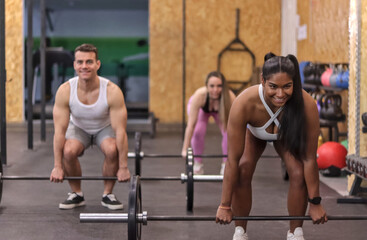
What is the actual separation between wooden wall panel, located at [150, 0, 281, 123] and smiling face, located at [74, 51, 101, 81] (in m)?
4.80

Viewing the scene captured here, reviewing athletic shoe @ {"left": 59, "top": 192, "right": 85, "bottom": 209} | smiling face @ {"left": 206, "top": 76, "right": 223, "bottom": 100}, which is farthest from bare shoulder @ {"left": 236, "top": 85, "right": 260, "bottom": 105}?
smiling face @ {"left": 206, "top": 76, "right": 223, "bottom": 100}

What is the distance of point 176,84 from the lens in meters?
8.06

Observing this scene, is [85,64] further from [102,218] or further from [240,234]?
[240,234]

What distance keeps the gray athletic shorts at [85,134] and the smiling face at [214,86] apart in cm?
114

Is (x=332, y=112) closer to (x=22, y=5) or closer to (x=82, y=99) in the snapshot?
(x=82, y=99)

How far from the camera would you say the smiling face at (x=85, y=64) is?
10.6ft

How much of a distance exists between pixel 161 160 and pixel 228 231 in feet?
8.44

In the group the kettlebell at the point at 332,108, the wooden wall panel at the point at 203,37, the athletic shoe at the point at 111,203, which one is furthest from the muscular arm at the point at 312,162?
the wooden wall panel at the point at 203,37

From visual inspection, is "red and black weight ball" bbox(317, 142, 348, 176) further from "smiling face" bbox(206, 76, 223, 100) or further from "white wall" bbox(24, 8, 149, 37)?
"white wall" bbox(24, 8, 149, 37)

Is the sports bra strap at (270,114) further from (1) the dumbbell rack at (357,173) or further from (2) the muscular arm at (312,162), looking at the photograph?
(1) the dumbbell rack at (357,173)

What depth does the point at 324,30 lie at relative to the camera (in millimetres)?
5848

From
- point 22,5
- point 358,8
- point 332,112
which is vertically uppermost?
point 22,5

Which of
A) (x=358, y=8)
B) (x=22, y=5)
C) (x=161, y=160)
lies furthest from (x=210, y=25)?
(x=358, y=8)

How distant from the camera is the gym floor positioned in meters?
2.92
